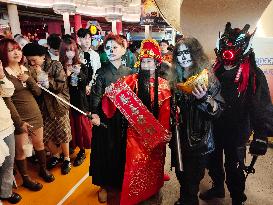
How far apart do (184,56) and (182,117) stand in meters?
0.51

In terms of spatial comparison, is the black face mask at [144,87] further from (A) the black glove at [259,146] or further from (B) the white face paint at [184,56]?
(A) the black glove at [259,146]

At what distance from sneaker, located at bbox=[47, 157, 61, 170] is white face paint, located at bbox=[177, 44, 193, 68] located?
2.38 m

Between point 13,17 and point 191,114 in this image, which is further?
point 13,17

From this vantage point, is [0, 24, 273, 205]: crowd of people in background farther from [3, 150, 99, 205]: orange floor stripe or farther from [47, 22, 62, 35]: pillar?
[47, 22, 62, 35]: pillar

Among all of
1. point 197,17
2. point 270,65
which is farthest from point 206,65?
point 270,65

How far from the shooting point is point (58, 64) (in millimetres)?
3268

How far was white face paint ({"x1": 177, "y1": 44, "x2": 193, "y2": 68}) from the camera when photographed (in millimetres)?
2107

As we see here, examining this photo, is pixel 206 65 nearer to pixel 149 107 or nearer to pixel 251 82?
pixel 251 82

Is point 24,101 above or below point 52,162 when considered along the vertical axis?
above

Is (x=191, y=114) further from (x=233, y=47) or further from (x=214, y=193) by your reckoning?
(x=214, y=193)

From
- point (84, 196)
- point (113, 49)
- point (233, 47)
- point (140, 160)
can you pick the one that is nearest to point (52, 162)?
point (84, 196)

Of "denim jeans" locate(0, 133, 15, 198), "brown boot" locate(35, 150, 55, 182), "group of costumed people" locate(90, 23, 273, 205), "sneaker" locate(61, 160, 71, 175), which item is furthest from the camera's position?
"sneaker" locate(61, 160, 71, 175)

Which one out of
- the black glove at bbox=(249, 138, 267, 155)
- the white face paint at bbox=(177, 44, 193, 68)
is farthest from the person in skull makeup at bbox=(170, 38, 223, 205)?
the black glove at bbox=(249, 138, 267, 155)

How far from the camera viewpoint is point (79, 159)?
3.68 m
